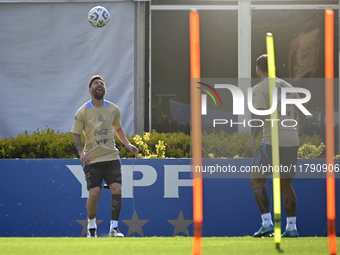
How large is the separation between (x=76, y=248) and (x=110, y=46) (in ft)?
22.5

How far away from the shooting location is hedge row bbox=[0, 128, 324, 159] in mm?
8055

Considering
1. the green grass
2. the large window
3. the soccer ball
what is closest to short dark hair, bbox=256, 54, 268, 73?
the green grass

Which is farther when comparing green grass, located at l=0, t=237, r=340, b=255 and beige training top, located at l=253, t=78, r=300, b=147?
beige training top, located at l=253, t=78, r=300, b=147

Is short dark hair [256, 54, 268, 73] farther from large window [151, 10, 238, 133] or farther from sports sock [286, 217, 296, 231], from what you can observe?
large window [151, 10, 238, 133]

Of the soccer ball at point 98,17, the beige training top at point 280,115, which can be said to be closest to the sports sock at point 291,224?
the beige training top at point 280,115

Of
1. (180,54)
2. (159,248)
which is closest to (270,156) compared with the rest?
(159,248)

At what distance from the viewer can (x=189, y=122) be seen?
34.3 ft

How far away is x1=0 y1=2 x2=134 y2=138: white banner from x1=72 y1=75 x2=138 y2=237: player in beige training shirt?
14.4ft

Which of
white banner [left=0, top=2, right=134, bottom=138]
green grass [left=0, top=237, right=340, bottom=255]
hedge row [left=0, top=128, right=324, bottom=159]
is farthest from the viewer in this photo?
white banner [left=0, top=2, right=134, bottom=138]

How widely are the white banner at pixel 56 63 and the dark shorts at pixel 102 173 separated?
14.5 ft

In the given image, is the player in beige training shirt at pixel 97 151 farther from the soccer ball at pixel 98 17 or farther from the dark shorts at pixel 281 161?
the soccer ball at pixel 98 17

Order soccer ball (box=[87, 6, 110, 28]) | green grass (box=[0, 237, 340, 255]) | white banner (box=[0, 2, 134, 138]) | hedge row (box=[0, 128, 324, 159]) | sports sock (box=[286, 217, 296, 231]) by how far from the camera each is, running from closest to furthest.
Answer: green grass (box=[0, 237, 340, 255]) → sports sock (box=[286, 217, 296, 231]) → hedge row (box=[0, 128, 324, 159]) → soccer ball (box=[87, 6, 110, 28]) → white banner (box=[0, 2, 134, 138])

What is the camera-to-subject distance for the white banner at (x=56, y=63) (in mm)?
10547

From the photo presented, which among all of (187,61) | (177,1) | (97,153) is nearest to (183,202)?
(97,153)
